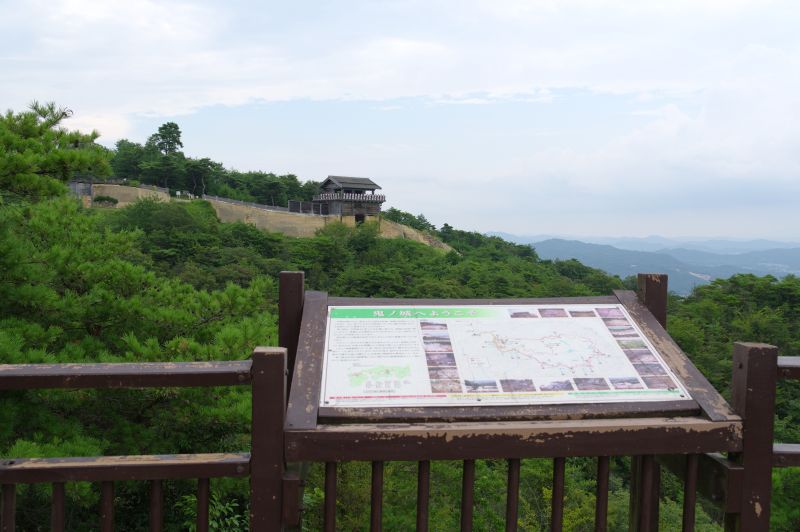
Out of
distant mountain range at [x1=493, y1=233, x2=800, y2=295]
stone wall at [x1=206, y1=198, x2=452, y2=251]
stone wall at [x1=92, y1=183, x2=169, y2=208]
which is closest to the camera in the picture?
stone wall at [x1=92, y1=183, x2=169, y2=208]

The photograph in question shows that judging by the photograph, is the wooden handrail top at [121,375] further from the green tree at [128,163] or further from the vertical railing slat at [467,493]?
the green tree at [128,163]

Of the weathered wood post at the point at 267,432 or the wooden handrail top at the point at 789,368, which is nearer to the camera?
the weathered wood post at the point at 267,432

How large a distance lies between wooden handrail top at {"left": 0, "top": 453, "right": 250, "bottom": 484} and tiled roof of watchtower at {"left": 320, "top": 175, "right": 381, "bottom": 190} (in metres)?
32.2

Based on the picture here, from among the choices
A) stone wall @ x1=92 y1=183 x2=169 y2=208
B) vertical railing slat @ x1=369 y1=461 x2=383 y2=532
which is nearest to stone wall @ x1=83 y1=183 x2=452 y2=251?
stone wall @ x1=92 y1=183 x2=169 y2=208

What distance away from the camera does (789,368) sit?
163 cm

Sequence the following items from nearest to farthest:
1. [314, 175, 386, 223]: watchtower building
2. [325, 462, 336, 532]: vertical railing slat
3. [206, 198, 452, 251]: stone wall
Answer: [325, 462, 336, 532]: vertical railing slat < [206, 198, 452, 251]: stone wall < [314, 175, 386, 223]: watchtower building

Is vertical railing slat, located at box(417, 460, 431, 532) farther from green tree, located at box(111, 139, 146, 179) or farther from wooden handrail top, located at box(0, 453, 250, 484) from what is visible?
green tree, located at box(111, 139, 146, 179)

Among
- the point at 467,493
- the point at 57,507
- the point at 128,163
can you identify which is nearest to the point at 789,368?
the point at 467,493

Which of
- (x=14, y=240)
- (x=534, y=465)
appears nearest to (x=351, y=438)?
(x=14, y=240)

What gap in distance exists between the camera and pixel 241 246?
24.8 meters

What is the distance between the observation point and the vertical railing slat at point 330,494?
1.58 metres

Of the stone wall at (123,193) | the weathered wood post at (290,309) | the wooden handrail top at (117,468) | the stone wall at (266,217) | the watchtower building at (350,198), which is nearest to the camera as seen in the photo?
the wooden handrail top at (117,468)

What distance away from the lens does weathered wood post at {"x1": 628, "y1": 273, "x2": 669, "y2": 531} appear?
1801mm

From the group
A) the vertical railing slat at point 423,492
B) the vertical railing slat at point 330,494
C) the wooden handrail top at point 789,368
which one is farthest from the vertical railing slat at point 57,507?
the wooden handrail top at point 789,368
